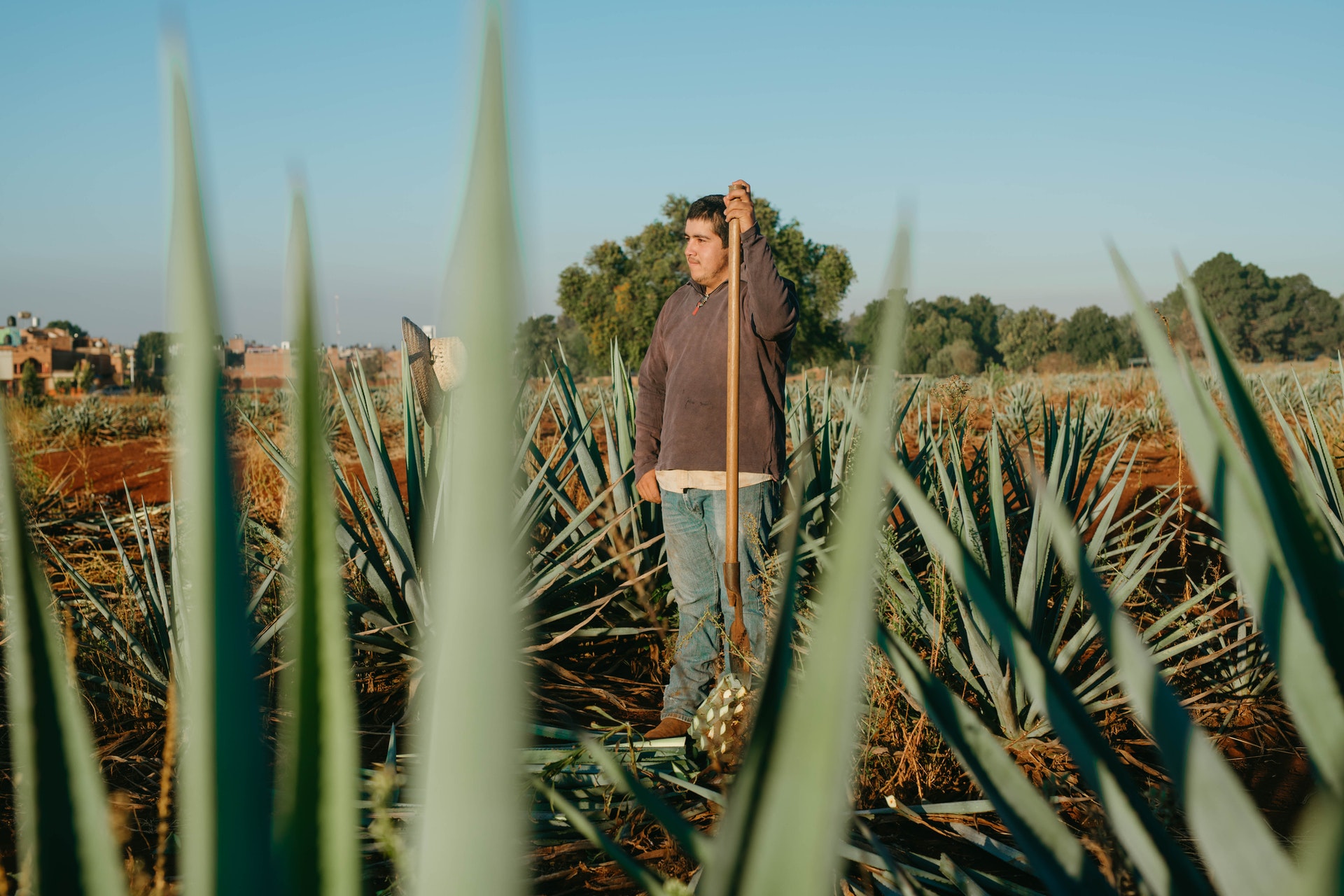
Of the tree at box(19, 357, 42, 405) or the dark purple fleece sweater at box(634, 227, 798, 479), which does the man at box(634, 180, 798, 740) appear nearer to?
the dark purple fleece sweater at box(634, 227, 798, 479)

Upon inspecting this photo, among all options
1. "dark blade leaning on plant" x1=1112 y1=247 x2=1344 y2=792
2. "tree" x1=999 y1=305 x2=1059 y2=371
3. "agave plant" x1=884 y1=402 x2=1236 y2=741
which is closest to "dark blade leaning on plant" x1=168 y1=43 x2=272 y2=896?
"dark blade leaning on plant" x1=1112 y1=247 x2=1344 y2=792

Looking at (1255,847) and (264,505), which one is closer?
(1255,847)

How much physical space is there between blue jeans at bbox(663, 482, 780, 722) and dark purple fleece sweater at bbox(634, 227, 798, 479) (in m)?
0.11

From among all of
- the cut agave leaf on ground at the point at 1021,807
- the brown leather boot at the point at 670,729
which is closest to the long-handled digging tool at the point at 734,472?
the brown leather boot at the point at 670,729

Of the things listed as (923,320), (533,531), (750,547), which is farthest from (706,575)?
(923,320)

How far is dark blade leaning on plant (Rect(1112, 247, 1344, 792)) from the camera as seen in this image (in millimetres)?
549

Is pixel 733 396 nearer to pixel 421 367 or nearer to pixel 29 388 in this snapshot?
pixel 421 367

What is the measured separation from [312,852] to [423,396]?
255cm

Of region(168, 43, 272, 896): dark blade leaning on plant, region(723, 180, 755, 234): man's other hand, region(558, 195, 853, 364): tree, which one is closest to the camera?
region(168, 43, 272, 896): dark blade leaning on plant

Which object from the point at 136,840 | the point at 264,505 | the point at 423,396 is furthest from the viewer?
the point at 264,505

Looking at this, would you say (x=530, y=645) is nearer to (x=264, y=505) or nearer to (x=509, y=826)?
(x=509, y=826)

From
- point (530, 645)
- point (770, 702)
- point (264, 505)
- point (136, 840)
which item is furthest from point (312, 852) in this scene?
point (264, 505)

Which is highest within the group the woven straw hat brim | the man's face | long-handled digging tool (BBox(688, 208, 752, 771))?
the man's face

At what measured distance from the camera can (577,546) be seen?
273cm
